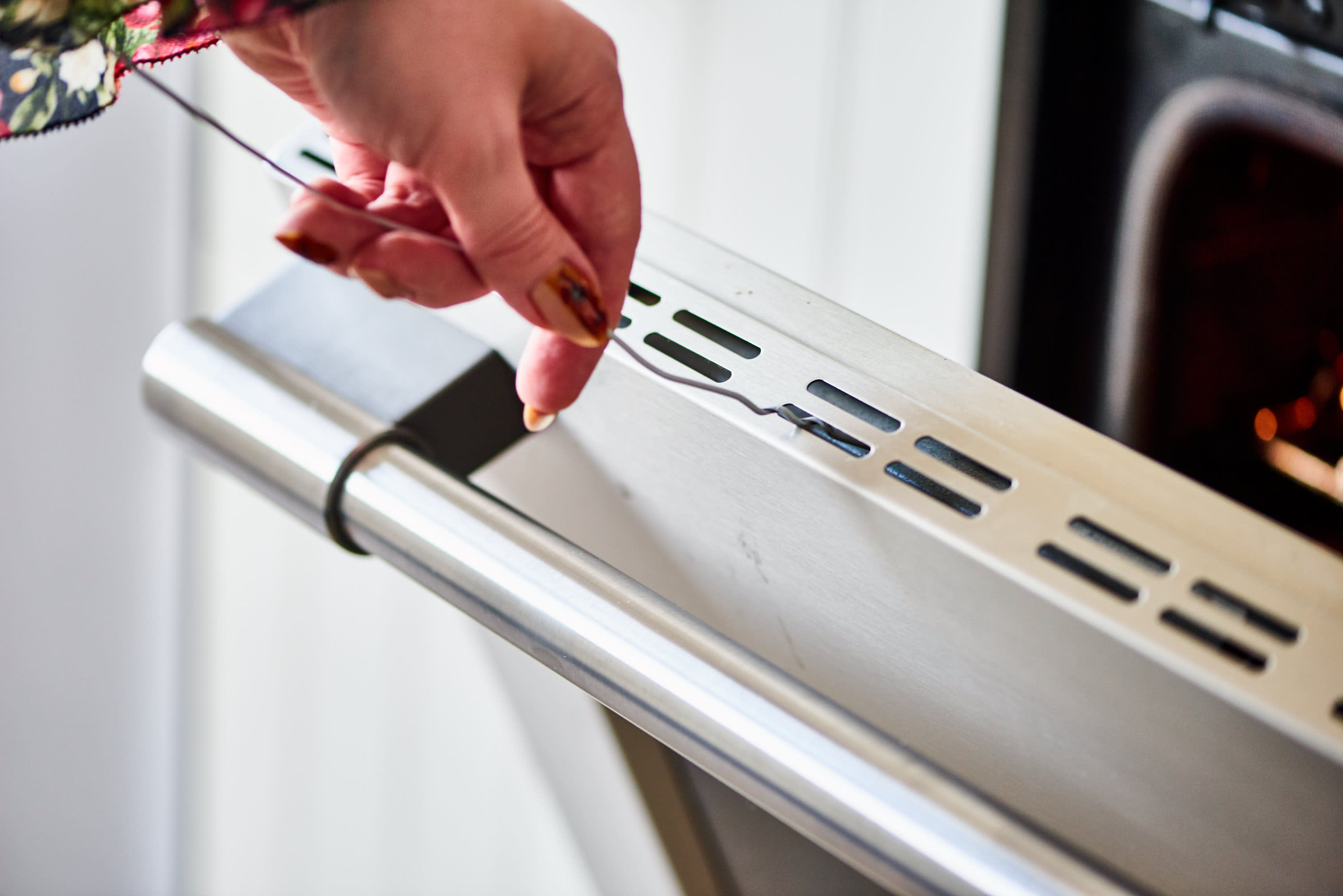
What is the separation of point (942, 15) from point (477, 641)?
23.0 inches

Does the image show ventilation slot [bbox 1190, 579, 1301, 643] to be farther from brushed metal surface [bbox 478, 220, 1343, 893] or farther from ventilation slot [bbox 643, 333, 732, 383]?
ventilation slot [bbox 643, 333, 732, 383]

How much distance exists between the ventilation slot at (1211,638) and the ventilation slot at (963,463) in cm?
5

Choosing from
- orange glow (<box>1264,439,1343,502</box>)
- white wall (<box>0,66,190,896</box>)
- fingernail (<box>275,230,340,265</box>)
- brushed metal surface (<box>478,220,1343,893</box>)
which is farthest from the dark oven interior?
white wall (<box>0,66,190,896</box>)

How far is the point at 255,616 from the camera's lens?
3.24 ft

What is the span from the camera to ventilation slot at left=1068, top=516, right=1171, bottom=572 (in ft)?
0.85

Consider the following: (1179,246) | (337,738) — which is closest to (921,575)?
(1179,246)

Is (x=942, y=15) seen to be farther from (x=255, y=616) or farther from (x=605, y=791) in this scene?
(x=255, y=616)

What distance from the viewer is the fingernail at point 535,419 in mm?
338

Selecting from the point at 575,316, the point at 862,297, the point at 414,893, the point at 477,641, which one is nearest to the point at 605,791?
the point at 477,641

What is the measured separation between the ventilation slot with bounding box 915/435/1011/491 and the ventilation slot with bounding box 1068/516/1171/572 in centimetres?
2

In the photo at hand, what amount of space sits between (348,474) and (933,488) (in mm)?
168

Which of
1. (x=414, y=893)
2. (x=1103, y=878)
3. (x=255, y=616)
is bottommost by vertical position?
(x=414, y=893)

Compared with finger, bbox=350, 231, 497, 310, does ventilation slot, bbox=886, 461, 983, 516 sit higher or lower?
lower

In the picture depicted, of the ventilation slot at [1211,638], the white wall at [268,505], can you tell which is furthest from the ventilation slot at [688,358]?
the white wall at [268,505]
